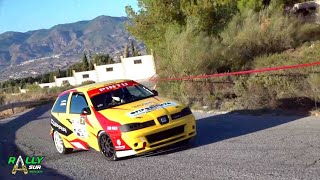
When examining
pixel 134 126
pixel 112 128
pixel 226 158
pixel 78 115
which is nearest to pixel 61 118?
pixel 78 115

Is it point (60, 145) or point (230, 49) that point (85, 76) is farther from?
point (60, 145)

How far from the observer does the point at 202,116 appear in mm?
14703

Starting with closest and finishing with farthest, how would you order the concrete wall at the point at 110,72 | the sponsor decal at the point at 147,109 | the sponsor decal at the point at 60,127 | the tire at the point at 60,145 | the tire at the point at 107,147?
1. the sponsor decal at the point at 147,109
2. the tire at the point at 107,147
3. the sponsor decal at the point at 60,127
4. the tire at the point at 60,145
5. the concrete wall at the point at 110,72

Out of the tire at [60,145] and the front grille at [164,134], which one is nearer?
the front grille at [164,134]

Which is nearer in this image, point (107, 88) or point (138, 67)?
point (107, 88)

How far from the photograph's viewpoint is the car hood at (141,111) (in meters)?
9.18

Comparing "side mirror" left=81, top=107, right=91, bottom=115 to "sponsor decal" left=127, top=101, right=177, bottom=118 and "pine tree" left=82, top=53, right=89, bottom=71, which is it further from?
"pine tree" left=82, top=53, right=89, bottom=71

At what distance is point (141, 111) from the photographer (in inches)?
370

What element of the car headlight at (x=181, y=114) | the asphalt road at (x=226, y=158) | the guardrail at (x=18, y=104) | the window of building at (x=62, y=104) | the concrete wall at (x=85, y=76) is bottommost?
the concrete wall at (x=85, y=76)

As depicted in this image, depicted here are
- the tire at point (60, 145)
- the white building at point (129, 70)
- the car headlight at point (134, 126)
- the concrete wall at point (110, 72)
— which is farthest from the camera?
the concrete wall at point (110, 72)

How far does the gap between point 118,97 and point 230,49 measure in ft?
38.7

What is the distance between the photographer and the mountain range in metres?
98.6

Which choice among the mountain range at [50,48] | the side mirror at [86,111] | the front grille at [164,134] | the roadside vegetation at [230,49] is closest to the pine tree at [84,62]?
the mountain range at [50,48]

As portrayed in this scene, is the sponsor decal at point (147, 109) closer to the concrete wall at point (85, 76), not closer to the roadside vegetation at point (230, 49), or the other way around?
the roadside vegetation at point (230, 49)
